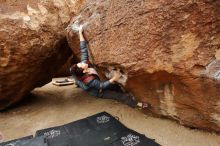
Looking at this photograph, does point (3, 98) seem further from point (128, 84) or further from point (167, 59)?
point (167, 59)

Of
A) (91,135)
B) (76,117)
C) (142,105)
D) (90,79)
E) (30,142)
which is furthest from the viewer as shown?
(76,117)

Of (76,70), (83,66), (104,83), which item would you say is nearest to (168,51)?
(104,83)

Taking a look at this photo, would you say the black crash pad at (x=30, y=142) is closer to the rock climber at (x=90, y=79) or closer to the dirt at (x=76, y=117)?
the dirt at (x=76, y=117)

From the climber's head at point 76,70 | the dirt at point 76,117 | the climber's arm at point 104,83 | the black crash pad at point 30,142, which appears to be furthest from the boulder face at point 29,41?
the black crash pad at point 30,142

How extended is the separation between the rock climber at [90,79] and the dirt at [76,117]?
184mm

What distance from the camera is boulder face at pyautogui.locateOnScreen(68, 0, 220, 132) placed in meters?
4.01

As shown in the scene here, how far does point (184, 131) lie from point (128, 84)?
1.21 metres

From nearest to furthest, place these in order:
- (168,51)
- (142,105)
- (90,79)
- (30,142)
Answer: (168,51) < (30,142) < (142,105) < (90,79)

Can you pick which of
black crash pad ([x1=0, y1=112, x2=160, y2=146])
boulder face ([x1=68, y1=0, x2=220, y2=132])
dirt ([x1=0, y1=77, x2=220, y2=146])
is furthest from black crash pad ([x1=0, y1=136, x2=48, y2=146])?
boulder face ([x1=68, y1=0, x2=220, y2=132])

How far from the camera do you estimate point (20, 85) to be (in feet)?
21.4

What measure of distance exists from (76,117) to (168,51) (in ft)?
8.48

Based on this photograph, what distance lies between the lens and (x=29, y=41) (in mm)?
5980

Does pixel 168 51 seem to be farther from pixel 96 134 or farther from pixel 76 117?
pixel 76 117

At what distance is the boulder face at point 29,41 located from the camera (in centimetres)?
583
